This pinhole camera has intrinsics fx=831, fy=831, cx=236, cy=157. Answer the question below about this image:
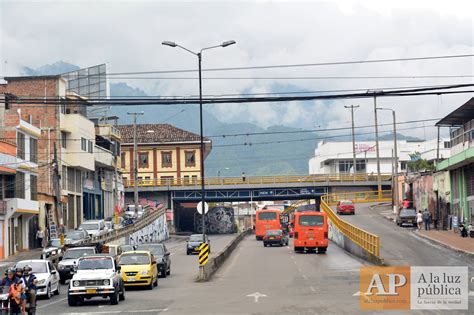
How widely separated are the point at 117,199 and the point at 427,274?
75.7 m

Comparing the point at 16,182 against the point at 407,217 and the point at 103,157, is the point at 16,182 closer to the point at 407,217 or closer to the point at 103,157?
the point at 407,217

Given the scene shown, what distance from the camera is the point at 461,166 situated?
6119 cm

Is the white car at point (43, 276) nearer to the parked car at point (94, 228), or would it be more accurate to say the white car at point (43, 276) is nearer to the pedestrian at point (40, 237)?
the parked car at point (94, 228)

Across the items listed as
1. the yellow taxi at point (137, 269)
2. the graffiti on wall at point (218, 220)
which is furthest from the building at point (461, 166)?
the graffiti on wall at point (218, 220)

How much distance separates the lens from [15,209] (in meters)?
60.0

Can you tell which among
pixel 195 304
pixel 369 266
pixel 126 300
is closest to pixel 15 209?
pixel 369 266

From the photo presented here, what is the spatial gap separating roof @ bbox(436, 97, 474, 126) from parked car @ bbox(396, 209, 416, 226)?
28.4 feet

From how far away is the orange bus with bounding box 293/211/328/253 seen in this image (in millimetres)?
57094

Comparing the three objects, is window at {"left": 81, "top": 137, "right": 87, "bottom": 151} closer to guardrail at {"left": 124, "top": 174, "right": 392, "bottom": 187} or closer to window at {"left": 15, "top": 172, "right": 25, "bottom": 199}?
window at {"left": 15, "top": 172, "right": 25, "bottom": 199}

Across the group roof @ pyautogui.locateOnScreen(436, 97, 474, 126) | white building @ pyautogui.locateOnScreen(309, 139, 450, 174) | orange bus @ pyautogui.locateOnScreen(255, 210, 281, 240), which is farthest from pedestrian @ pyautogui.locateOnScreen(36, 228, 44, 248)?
white building @ pyautogui.locateOnScreen(309, 139, 450, 174)

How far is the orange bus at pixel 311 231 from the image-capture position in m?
57.1

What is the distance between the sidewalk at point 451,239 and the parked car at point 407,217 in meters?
4.16

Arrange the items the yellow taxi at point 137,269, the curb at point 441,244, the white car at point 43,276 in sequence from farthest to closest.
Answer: the curb at point 441,244 < the yellow taxi at point 137,269 < the white car at point 43,276

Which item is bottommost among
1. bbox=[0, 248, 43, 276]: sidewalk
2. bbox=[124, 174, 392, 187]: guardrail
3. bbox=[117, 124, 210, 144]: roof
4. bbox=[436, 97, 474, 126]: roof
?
bbox=[0, 248, 43, 276]: sidewalk
